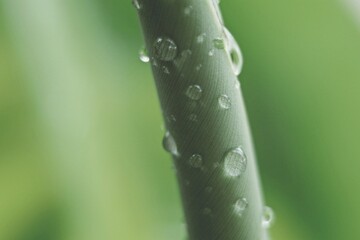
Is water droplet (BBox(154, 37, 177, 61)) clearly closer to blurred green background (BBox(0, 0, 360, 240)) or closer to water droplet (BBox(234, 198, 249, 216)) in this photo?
water droplet (BBox(234, 198, 249, 216))

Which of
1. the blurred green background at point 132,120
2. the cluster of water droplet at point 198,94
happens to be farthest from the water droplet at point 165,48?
the blurred green background at point 132,120

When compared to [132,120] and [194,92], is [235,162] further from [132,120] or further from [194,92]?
[132,120]

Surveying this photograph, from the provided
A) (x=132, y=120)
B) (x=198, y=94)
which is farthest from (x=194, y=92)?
(x=132, y=120)

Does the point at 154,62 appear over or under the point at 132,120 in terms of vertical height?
over

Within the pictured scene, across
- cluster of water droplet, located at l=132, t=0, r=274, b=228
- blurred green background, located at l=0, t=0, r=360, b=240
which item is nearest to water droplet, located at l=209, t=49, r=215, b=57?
cluster of water droplet, located at l=132, t=0, r=274, b=228

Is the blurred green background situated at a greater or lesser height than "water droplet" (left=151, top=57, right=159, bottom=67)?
lesser

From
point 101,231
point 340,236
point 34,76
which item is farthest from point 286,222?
point 34,76
